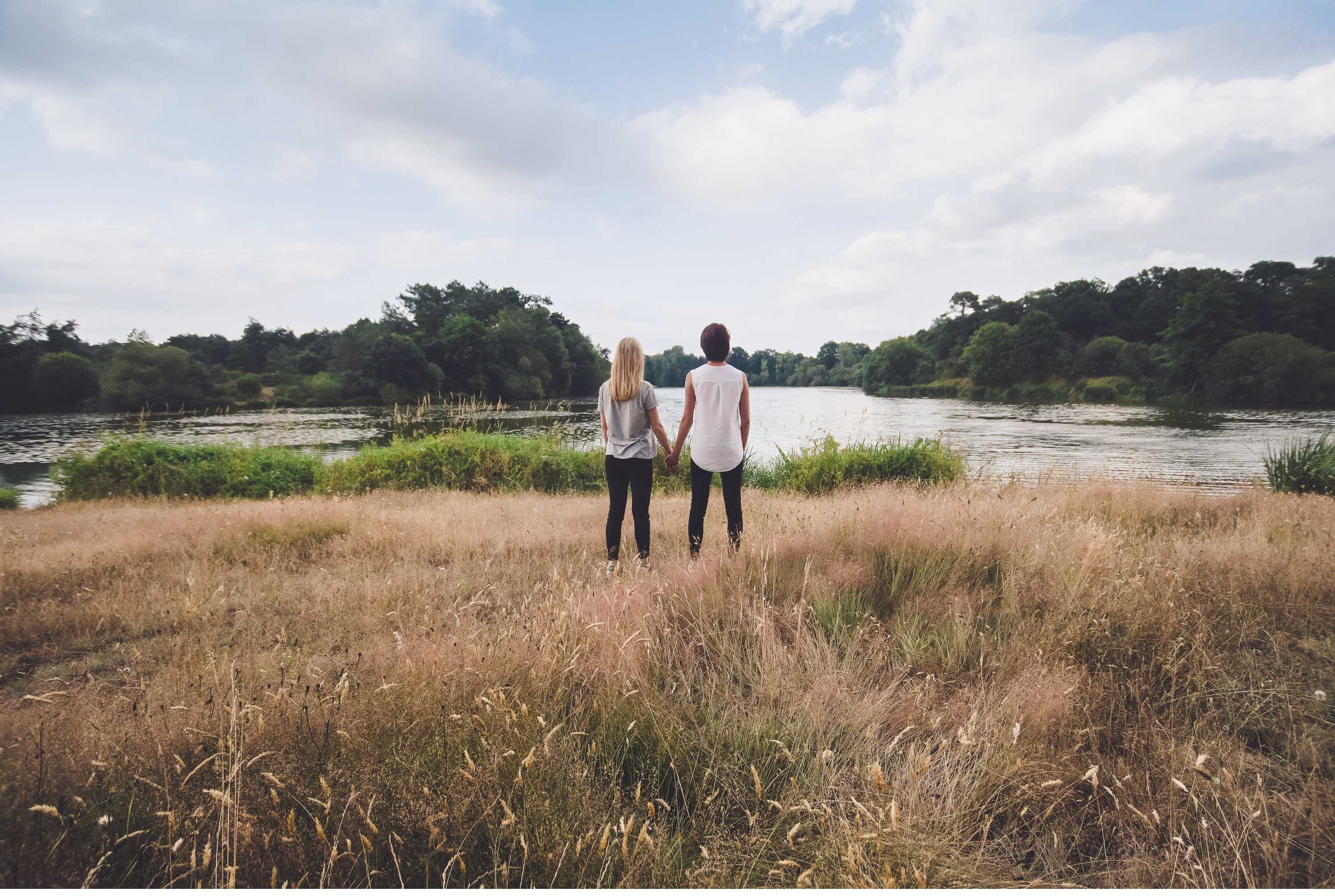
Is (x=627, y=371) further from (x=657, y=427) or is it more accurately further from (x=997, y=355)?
(x=997, y=355)

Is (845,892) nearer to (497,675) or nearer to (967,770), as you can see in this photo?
(967,770)

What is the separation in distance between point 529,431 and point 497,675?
17948 millimetres

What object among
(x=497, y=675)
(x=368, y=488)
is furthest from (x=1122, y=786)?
(x=368, y=488)

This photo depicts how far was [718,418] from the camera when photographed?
4.89 metres

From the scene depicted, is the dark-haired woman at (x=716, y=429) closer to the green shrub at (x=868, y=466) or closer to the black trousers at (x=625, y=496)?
the black trousers at (x=625, y=496)

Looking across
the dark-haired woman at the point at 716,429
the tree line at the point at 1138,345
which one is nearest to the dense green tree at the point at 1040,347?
the tree line at the point at 1138,345

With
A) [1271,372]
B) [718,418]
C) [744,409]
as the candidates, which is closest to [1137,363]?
[1271,372]

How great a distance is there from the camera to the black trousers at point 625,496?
505 cm

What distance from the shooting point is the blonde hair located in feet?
16.3

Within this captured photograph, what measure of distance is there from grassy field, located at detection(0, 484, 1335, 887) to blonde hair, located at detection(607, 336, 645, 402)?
168cm

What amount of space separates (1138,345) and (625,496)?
77.7 metres

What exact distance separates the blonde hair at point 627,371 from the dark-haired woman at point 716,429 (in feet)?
1.68

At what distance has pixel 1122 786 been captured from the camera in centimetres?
196

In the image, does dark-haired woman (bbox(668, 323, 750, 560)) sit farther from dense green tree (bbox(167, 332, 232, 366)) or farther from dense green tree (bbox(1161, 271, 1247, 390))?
dense green tree (bbox(167, 332, 232, 366))
